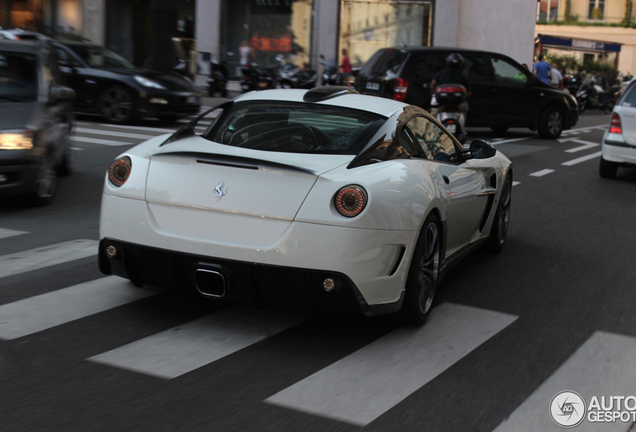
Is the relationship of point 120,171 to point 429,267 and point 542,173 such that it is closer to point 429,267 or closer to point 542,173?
point 429,267

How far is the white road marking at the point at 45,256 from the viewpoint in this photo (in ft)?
19.8

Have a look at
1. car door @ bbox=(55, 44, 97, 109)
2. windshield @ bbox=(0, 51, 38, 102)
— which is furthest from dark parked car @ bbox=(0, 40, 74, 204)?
car door @ bbox=(55, 44, 97, 109)

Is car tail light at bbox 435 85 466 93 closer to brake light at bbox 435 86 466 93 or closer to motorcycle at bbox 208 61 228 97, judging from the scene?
brake light at bbox 435 86 466 93

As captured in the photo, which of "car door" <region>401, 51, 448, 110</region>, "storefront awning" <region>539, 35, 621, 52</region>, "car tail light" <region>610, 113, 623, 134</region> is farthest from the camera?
"storefront awning" <region>539, 35, 621, 52</region>

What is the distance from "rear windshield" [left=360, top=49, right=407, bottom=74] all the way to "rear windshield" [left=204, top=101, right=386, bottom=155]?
1177 centimetres

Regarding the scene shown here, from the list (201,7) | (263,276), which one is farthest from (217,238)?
(201,7)

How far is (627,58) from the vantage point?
76.5 meters

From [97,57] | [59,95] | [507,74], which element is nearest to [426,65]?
[507,74]

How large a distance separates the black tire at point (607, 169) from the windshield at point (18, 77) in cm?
829

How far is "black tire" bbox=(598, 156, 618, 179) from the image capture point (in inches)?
501

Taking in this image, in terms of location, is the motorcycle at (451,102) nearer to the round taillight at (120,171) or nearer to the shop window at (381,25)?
the round taillight at (120,171)

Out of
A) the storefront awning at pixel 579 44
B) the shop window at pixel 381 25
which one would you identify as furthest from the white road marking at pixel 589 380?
the storefront awning at pixel 579 44

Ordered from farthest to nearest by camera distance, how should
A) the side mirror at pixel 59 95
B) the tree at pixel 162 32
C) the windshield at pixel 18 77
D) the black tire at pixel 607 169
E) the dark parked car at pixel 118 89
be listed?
1. the tree at pixel 162 32
2. the dark parked car at pixel 118 89
3. the black tire at pixel 607 169
4. the side mirror at pixel 59 95
5. the windshield at pixel 18 77

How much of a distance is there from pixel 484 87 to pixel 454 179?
12.6 metres
